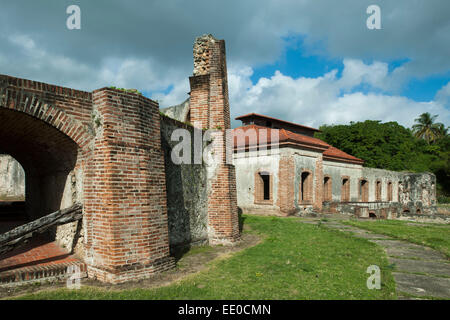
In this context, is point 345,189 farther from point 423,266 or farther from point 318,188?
point 423,266

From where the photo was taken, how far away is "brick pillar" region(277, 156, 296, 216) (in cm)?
1522

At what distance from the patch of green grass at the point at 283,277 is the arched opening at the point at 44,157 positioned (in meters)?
2.43

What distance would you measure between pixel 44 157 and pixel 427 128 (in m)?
61.1

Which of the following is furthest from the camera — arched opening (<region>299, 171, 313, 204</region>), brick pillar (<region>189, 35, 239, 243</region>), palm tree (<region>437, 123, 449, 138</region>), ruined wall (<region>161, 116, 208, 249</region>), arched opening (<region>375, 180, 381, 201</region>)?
palm tree (<region>437, 123, 449, 138</region>)

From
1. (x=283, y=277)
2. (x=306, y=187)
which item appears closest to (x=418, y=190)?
(x=306, y=187)

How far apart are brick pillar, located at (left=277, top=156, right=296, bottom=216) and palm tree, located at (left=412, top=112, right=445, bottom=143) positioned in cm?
4736

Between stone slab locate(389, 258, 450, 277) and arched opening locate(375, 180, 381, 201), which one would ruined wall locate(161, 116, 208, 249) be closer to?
stone slab locate(389, 258, 450, 277)

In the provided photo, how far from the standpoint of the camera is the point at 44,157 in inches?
264

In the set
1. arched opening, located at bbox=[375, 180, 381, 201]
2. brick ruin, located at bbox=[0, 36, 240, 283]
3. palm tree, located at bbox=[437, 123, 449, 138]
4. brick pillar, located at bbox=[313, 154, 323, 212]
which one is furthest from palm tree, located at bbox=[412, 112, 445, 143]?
brick ruin, located at bbox=[0, 36, 240, 283]

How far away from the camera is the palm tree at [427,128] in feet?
165

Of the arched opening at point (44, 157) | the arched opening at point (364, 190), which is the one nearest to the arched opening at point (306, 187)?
the arched opening at point (364, 190)

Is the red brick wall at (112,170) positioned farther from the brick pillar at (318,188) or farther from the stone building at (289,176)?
the brick pillar at (318,188)
